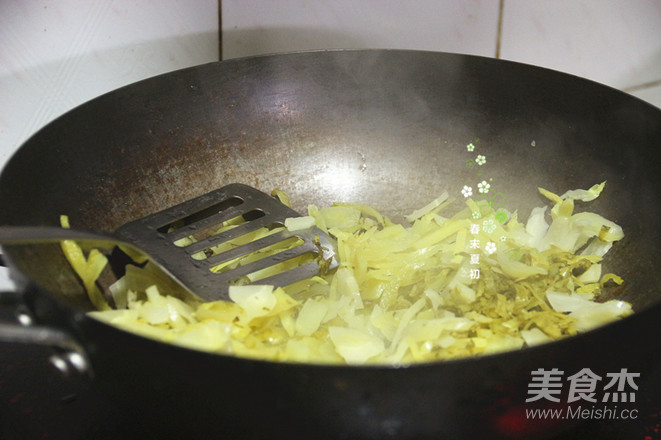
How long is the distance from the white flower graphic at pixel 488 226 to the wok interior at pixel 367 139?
2.1 inches

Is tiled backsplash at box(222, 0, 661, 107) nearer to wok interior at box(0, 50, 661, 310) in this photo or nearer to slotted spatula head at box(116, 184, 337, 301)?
wok interior at box(0, 50, 661, 310)

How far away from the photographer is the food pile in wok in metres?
0.65

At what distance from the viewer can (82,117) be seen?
0.80 meters

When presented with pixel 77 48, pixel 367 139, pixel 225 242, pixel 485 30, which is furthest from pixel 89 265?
pixel 485 30

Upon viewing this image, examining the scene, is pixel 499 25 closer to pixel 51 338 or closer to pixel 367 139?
A: pixel 367 139

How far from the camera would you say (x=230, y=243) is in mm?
898

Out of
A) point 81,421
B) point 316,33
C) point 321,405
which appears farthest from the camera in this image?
point 316,33

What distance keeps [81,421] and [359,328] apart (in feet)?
1.05

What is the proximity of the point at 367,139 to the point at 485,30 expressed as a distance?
418mm

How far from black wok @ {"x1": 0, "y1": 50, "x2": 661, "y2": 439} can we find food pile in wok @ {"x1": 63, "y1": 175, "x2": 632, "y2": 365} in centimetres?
4

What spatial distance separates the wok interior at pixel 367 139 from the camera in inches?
32.4

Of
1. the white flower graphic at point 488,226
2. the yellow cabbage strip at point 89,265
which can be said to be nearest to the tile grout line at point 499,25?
the white flower graphic at point 488,226

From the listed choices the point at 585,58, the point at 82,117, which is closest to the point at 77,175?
the point at 82,117

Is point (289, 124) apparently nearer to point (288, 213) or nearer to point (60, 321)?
point (288, 213)
